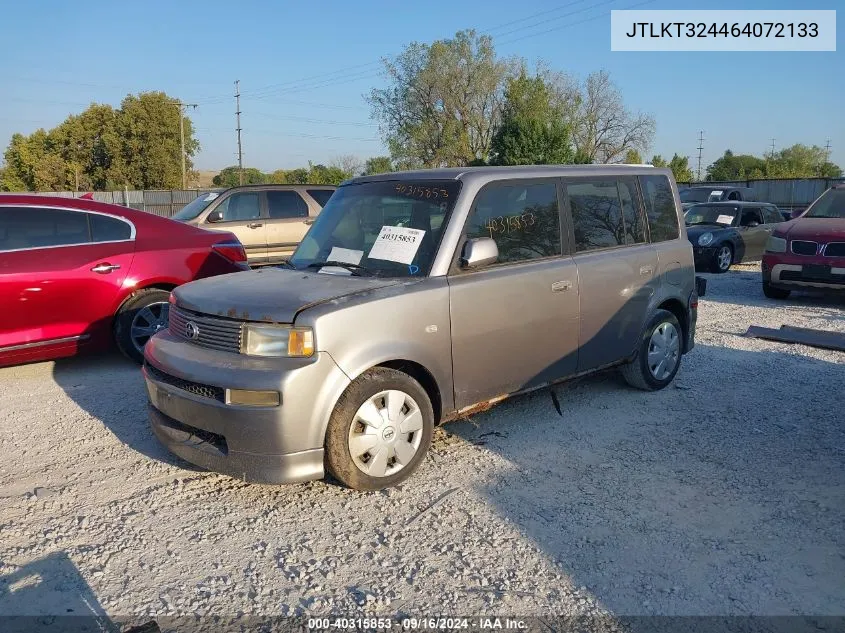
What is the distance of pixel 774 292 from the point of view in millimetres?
11023

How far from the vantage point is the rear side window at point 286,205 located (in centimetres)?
1210

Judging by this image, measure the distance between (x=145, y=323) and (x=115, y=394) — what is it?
0.85 metres

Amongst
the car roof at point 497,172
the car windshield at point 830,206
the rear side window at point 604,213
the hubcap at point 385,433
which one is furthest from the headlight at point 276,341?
the car windshield at point 830,206

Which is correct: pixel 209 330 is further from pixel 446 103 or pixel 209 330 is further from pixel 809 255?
pixel 446 103

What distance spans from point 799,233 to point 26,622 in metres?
10.6

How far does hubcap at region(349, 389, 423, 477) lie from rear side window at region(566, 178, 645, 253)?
6.26 ft

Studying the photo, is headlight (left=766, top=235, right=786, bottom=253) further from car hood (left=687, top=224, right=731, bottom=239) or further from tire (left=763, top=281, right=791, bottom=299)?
car hood (left=687, top=224, right=731, bottom=239)

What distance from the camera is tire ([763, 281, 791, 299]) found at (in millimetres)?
10930

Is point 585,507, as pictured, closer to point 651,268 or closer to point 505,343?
point 505,343

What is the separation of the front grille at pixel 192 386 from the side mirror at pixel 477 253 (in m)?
1.63

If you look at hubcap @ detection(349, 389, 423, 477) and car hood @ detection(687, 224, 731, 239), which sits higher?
car hood @ detection(687, 224, 731, 239)

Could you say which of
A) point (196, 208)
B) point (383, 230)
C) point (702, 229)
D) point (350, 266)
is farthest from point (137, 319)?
point (702, 229)

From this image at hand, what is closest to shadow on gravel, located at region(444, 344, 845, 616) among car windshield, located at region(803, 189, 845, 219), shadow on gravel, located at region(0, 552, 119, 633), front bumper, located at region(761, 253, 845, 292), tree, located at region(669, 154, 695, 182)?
shadow on gravel, located at region(0, 552, 119, 633)

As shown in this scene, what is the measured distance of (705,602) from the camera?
299 cm
